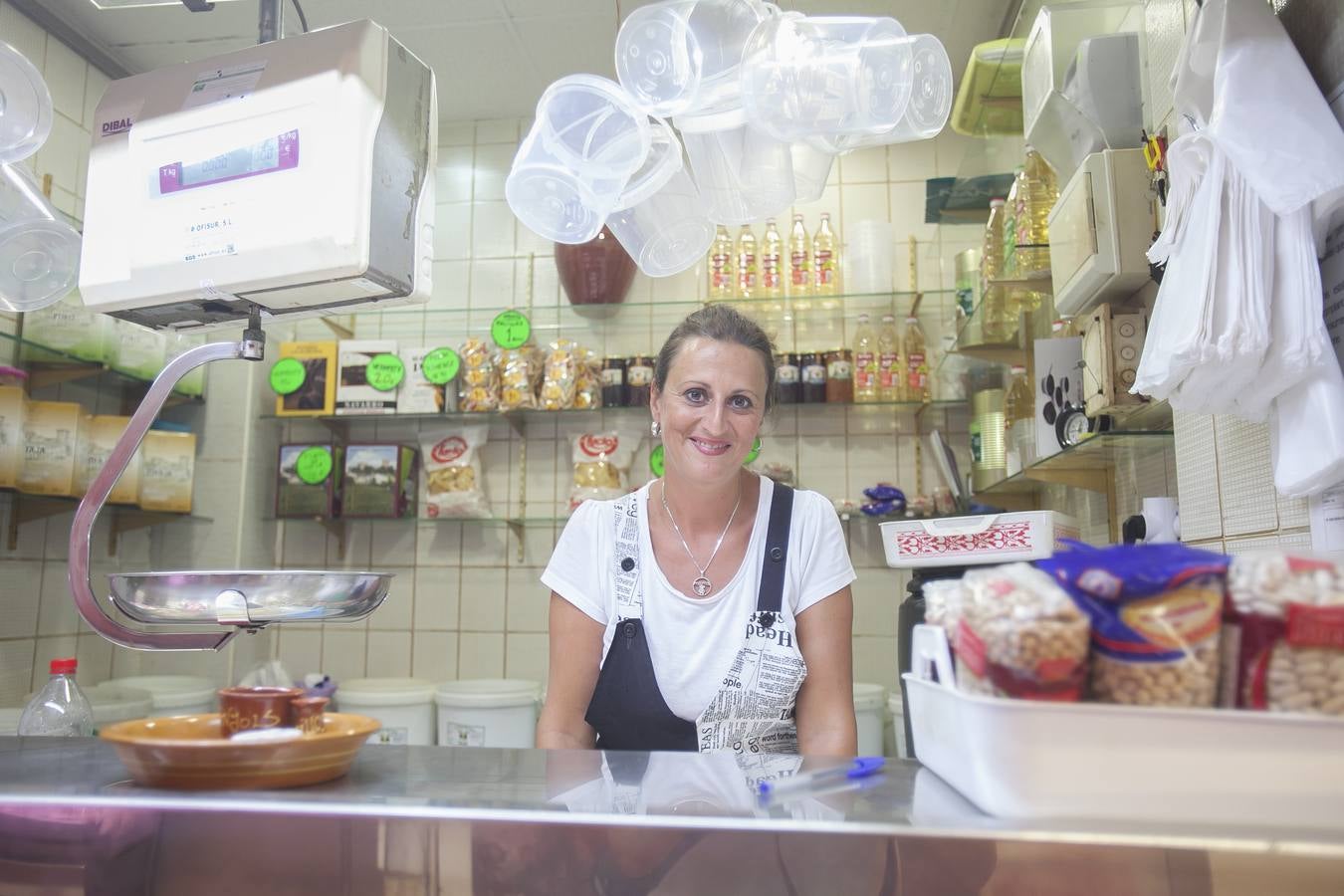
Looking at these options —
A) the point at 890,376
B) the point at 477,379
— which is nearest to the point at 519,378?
the point at 477,379

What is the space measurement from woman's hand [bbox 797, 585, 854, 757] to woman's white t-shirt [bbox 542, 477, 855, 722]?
0.03m

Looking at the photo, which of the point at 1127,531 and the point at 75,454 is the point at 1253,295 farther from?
the point at 75,454

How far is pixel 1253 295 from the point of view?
3.51 ft

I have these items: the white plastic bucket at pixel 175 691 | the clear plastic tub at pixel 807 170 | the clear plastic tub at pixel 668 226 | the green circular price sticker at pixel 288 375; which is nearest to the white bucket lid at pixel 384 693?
the white plastic bucket at pixel 175 691

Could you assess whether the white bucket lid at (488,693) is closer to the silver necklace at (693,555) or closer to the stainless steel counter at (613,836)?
the silver necklace at (693,555)

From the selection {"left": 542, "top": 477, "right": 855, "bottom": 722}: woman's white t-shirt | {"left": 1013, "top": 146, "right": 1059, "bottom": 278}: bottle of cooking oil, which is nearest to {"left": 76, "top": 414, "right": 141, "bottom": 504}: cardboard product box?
{"left": 542, "top": 477, "right": 855, "bottom": 722}: woman's white t-shirt

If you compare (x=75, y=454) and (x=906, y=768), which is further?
(x=75, y=454)

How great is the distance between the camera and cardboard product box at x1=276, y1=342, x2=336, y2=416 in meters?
3.20

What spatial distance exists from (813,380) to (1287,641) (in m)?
2.46

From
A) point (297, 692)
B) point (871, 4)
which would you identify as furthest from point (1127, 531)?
point (871, 4)

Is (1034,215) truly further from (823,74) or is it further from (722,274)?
(722,274)

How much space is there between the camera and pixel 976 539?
170cm

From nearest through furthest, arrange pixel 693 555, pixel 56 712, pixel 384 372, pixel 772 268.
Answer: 1. pixel 693 555
2. pixel 56 712
3. pixel 772 268
4. pixel 384 372

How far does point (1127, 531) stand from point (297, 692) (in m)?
1.51
